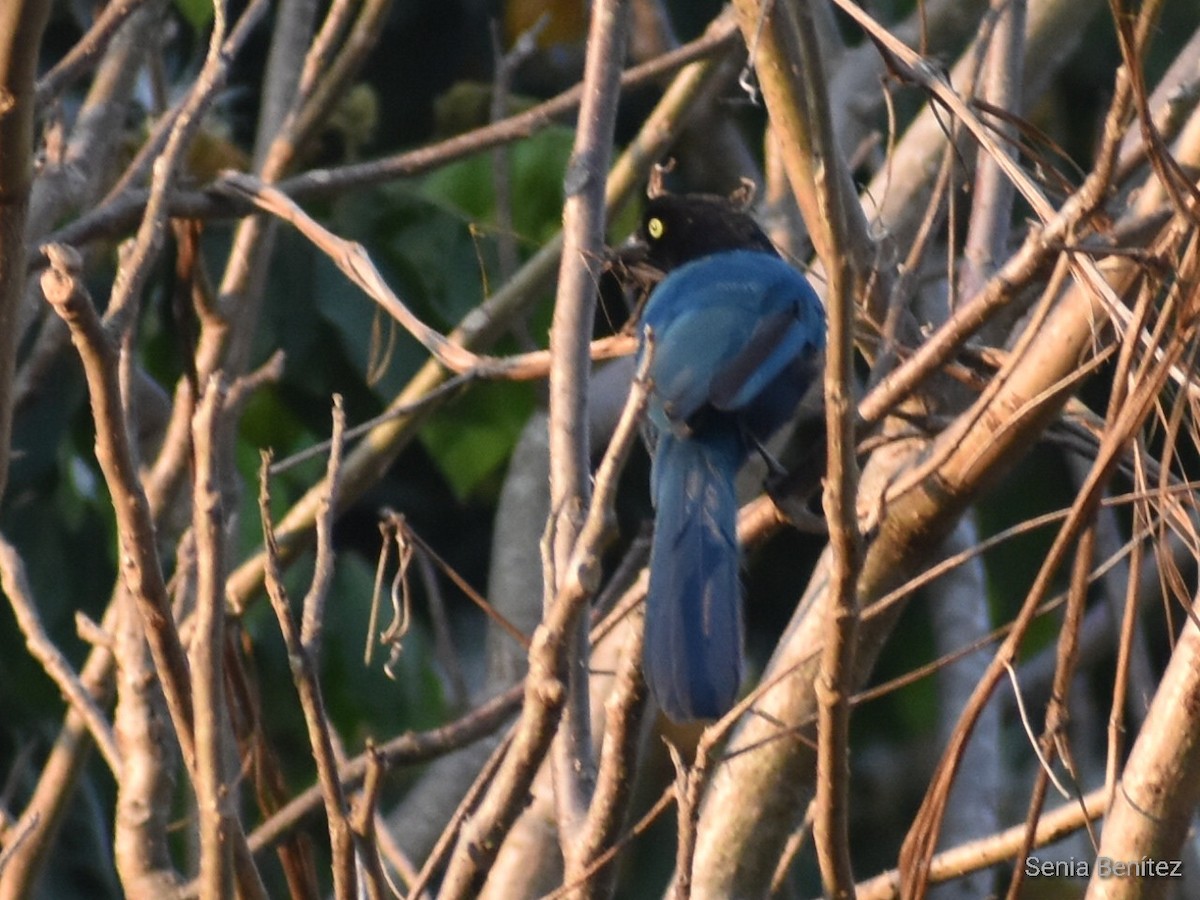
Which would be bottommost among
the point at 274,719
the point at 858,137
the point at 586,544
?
the point at 274,719

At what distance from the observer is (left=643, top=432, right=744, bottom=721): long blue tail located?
2365 millimetres

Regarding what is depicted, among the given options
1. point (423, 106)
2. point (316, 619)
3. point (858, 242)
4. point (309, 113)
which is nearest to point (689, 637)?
point (316, 619)

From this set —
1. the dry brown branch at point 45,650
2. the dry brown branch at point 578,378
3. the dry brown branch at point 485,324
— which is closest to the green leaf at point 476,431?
the dry brown branch at point 485,324

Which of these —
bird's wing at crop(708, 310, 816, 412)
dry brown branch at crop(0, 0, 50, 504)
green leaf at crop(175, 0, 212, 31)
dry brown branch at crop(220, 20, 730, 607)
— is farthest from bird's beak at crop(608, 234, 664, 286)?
dry brown branch at crop(0, 0, 50, 504)

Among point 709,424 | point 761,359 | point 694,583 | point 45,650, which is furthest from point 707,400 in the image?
point 45,650

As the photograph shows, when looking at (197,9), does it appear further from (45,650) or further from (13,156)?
(13,156)

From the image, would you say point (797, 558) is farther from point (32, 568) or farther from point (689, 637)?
point (689, 637)

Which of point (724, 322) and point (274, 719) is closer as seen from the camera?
point (724, 322)

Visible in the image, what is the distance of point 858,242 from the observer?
9.44 ft

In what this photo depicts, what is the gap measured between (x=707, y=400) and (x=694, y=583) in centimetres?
→ 61

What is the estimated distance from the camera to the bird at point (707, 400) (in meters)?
2.47

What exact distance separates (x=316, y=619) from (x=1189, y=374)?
1024mm

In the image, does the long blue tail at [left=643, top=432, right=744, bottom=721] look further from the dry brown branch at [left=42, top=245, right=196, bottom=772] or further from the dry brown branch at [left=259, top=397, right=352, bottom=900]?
the dry brown branch at [left=42, top=245, right=196, bottom=772]

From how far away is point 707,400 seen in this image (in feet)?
10.5
